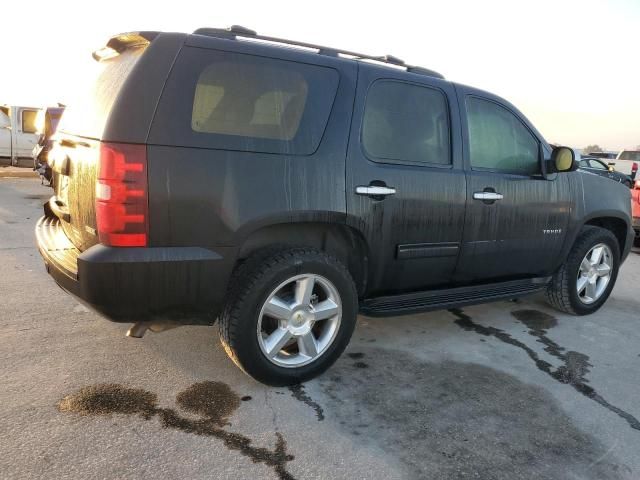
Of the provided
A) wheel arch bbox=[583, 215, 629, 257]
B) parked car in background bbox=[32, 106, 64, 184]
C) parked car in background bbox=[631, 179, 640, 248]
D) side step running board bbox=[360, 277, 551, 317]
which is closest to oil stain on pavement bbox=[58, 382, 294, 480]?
side step running board bbox=[360, 277, 551, 317]

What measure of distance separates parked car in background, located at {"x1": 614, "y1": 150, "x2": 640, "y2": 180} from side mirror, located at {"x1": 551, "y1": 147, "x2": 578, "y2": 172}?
64.8 ft

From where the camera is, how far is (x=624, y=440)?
2732 mm

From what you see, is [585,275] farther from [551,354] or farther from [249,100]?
[249,100]

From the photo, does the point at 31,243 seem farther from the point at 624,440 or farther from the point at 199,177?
the point at 624,440

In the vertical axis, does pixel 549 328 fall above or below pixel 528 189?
below

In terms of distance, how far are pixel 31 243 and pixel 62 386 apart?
419 centimetres

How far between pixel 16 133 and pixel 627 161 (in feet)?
74.6

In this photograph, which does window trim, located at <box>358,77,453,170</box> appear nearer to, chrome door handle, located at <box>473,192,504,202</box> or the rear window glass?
chrome door handle, located at <box>473,192,504,202</box>

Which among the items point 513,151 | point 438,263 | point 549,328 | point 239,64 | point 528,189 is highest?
point 239,64

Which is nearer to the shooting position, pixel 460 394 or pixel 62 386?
pixel 62 386

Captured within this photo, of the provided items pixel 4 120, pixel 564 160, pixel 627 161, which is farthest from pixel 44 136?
pixel 627 161

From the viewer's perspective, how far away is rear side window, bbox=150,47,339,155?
2.64 metres

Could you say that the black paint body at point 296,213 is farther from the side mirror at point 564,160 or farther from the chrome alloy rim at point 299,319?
the chrome alloy rim at point 299,319

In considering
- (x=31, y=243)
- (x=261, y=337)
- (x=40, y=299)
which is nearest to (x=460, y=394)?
(x=261, y=337)
